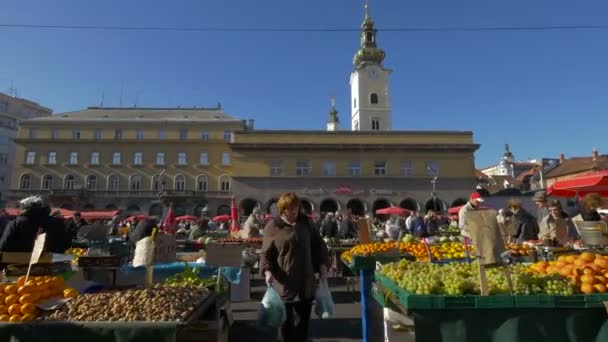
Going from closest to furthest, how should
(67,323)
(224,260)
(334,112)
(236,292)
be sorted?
(67,323), (224,260), (236,292), (334,112)

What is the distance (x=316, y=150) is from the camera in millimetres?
38500

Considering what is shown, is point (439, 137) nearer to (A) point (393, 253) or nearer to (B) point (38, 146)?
(A) point (393, 253)

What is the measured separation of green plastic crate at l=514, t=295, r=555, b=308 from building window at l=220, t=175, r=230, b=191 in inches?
1661

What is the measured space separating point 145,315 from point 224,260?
7.89ft

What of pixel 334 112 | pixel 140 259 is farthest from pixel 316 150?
pixel 334 112

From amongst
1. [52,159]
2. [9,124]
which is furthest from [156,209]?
[9,124]

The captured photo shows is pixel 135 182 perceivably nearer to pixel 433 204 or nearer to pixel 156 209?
pixel 156 209

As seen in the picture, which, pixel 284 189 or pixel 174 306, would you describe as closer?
pixel 174 306

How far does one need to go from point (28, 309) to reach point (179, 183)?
1668 inches

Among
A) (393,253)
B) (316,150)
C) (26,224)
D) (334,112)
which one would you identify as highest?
(334,112)

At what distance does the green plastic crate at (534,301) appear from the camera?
3.14 meters

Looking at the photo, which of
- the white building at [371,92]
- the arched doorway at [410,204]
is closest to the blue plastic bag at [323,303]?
the arched doorway at [410,204]

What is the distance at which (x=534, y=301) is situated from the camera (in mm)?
3145

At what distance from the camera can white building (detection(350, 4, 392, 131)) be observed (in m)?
53.2
